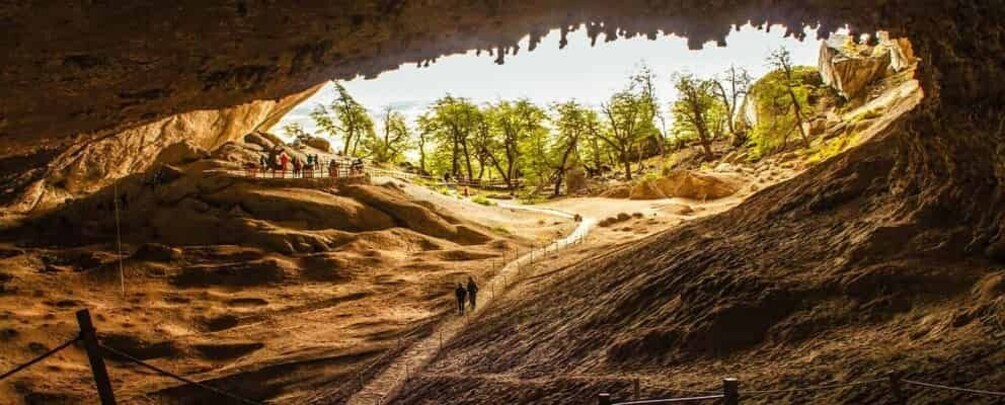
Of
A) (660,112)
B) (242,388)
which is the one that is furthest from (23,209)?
(660,112)

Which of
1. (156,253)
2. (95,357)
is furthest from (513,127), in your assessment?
(95,357)

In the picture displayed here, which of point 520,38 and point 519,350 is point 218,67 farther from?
point 519,350

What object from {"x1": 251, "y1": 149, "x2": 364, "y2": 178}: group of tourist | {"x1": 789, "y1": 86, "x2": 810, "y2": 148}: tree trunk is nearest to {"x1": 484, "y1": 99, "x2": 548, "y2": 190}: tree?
{"x1": 789, "y1": 86, "x2": 810, "y2": 148}: tree trunk

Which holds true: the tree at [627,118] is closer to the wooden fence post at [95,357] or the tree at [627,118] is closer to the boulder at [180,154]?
the boulder at [180,154]

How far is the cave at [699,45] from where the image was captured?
929cm

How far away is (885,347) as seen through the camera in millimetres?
8242

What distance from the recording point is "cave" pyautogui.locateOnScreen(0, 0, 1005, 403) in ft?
30.5

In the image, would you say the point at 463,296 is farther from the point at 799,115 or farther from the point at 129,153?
the point at 799,115

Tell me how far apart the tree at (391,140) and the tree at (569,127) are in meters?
17.0

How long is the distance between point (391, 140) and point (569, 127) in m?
19.5

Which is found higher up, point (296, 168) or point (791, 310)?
point (791, 310)

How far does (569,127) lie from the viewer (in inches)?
2472

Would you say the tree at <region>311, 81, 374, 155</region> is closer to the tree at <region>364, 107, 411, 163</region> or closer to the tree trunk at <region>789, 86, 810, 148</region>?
the tree at <region>364, 107, 411, 163</region>

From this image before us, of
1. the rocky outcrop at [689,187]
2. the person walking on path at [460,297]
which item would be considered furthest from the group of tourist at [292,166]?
the rocky outcrop at [689,187]
